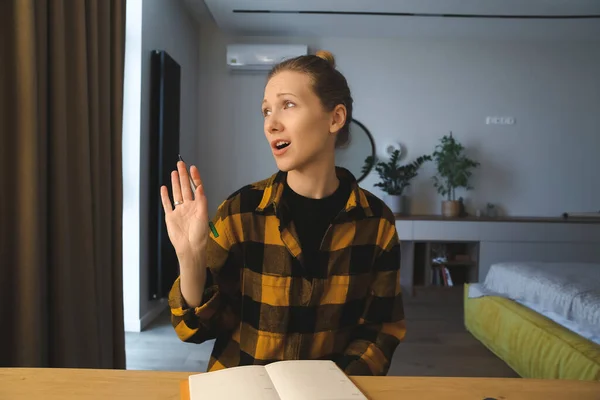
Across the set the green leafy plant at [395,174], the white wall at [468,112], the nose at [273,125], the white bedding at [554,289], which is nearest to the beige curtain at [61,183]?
the nose at [273,125]

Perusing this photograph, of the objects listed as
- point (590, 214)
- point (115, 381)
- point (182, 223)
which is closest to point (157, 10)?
point (182, 223)

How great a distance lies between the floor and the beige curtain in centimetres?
56

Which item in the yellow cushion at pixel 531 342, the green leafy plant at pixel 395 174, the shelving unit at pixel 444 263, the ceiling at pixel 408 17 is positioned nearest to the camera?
the yellow cushion at pixel 531 342

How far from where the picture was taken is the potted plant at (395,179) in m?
4.31

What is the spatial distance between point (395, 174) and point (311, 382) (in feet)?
→ 12.4

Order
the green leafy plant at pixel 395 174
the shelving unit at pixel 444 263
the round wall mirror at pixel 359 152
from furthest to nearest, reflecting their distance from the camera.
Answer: the round wall mirror at pixel 359 152
the green leafy plant at pixel 395 174
the shelving unit at pixel 444 263

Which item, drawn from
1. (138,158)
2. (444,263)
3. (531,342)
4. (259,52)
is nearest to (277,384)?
(531,342)

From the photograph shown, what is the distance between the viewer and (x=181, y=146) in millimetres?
3932

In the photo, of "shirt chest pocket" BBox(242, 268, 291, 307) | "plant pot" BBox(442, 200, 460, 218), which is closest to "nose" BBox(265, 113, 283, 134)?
"shirt chest pocket" BBox(242, 268, 291, 307)

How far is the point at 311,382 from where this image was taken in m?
0.65

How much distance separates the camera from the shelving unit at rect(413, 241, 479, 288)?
4.12 meters

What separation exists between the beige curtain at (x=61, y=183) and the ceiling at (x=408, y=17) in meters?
2.09

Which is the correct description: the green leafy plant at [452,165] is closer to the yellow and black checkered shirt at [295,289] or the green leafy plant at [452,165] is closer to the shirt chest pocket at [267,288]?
the yellow and black checkered shirt at [295,289]

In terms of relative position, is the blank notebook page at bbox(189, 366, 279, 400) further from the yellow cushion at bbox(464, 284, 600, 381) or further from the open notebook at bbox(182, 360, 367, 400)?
the yellow cushion at bbox(464, 284, 600, 381)
